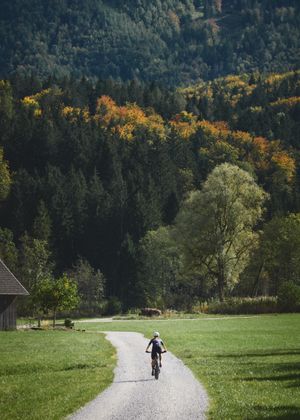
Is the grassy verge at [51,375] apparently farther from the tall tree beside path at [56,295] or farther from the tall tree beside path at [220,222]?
the tall tree beside path at [220,222]

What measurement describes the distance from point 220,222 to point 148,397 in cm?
6669

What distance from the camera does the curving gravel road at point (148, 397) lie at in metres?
20.7

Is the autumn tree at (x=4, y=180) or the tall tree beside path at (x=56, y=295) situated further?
the autumn tree at (x=4, y=180)

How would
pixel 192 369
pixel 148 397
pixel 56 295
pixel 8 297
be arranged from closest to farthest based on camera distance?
pixel 148 397, pixel 192 369, pixel 8 297, pixel 56 295

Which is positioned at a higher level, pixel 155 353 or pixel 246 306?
pixel 246 306

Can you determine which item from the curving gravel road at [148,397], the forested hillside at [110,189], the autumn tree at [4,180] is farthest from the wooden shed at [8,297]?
the autumn tree at [4,180]

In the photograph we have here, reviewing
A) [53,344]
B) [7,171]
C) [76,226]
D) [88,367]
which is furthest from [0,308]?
[7,171]

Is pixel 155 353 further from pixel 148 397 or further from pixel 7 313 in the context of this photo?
pixel 7 313

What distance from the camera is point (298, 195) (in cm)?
14550

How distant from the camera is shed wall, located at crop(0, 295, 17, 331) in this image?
66625mm

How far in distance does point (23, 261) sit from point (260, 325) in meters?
65.6

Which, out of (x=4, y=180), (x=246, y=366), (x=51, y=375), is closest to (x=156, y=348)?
(x=51, y=375)

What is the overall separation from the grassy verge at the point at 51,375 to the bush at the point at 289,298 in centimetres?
3633

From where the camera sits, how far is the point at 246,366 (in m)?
31.7
